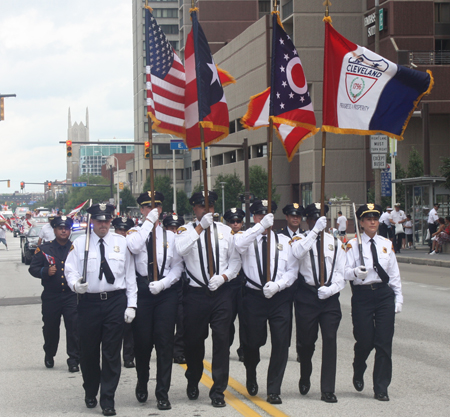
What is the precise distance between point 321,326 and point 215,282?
1.19m

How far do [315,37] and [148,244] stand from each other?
5374cm

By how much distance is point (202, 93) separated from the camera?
782 cm

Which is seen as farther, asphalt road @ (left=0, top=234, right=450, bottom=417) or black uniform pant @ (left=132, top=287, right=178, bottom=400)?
black uniform pant @ (left=132, top=287, right=178, bottom=400)

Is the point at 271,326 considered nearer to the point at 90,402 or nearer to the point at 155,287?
the point at 155,287

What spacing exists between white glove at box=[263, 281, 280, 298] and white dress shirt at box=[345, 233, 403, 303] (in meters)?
0.80

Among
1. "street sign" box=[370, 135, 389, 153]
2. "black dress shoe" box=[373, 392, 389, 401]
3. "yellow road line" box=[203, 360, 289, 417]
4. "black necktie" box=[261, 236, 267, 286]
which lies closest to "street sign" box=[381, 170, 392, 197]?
"street sign" box=[370, 135, 389, 153]

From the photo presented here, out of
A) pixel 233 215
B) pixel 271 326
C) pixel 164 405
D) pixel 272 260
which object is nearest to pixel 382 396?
pixel 271 326

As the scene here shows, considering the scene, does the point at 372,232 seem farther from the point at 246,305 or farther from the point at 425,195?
the point at 425,195

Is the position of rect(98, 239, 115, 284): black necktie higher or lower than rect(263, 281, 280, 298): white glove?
higher

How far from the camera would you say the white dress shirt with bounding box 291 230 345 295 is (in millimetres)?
6680

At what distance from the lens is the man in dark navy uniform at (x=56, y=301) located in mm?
8461

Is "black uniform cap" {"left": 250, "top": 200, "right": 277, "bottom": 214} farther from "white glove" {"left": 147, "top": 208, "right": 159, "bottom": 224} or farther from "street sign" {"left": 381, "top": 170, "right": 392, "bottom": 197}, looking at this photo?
"street sign" {"left": 381, "top": 170, "right": 392, "bottom": 197}

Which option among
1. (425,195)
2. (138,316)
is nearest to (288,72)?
(138,316)

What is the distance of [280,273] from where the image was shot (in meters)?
6.88
